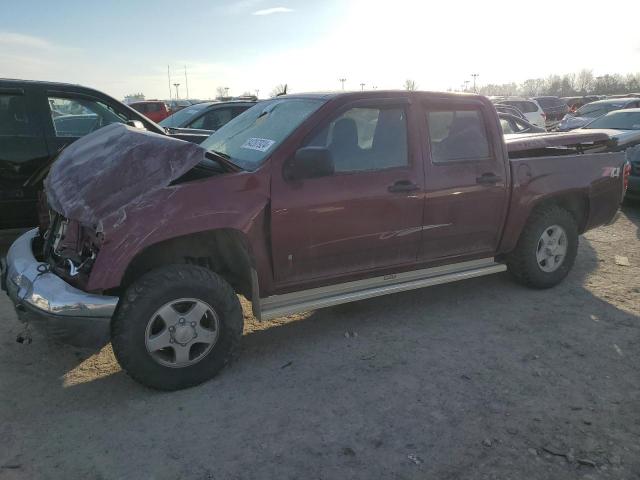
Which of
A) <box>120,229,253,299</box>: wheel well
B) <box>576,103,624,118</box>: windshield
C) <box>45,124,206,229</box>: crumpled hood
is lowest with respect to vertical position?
<box>120,229,253,299</box>: wheel well

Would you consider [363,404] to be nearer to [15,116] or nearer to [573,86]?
[15,116]

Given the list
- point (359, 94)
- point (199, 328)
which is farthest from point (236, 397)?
point (359, 94)

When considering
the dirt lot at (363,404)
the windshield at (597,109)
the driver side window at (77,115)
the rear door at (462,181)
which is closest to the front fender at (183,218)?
the dirt lot at (363,404)

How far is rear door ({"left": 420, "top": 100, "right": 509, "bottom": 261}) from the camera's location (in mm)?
4258

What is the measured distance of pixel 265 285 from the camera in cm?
371

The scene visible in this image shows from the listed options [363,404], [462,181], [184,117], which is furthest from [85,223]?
[184,117]

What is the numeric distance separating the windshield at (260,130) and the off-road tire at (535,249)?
2.39 m

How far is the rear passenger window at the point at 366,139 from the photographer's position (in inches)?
152

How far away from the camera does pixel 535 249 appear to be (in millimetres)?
4965

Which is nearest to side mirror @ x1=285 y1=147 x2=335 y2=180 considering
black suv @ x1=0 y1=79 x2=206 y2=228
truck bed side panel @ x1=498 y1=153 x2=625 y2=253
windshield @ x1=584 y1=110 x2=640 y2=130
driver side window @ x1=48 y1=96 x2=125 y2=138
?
truck bed side panel @ x1=498 y1=153 x2=625 y2=253

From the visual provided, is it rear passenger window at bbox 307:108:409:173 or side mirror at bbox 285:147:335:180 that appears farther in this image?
rear passenger window at bbox 307:108:409:173

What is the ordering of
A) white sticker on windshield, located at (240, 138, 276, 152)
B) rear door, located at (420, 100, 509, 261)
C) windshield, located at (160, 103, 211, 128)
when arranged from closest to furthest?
white sticker on windshield, located at (240, 138, 276, 152)
rear door, located at (420, 100, 509, 261)
windshield, located at (160, 103, 211, 128)

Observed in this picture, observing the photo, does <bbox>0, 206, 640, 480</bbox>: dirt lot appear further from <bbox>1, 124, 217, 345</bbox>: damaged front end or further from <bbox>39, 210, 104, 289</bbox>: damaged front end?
<bbox>39, 210, 104, 289</bbox>: damaged front end

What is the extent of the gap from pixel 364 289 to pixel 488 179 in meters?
1.46
